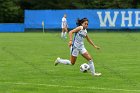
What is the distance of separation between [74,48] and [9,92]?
4354 millimetres

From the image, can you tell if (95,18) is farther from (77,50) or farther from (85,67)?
(77,50)

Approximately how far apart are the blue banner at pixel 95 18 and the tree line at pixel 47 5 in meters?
8.90

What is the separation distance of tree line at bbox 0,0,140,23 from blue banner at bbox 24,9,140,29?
8903 mm

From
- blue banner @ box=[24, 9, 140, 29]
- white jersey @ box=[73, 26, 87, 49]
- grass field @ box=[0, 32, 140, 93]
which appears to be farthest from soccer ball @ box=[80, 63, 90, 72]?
blue banner @ box=[24, 9, 140, 29]

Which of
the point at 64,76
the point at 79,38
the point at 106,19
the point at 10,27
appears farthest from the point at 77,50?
the point at 10,27

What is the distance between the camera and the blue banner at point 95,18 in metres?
56.2

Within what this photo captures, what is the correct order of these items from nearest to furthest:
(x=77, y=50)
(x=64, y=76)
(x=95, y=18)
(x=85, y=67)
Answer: (x=64, y=76) < (x=77, y=50) < (x=85, y=67) < (x=95, y=18)

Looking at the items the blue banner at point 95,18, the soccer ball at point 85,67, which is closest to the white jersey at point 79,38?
the soccer ball at point 85,67

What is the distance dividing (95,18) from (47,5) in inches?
594

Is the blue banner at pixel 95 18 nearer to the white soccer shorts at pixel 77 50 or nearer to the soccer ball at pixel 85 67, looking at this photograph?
the soccer ball at pixel 85 67

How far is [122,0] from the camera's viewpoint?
66562 millimetres

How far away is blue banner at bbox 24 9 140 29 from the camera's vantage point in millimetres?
56156

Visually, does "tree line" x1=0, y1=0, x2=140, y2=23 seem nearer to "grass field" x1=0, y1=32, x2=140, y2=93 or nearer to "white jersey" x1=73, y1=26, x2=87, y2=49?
"grass field" x1=0, y1=32, x2=140, y2=93

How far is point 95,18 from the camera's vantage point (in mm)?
56750
